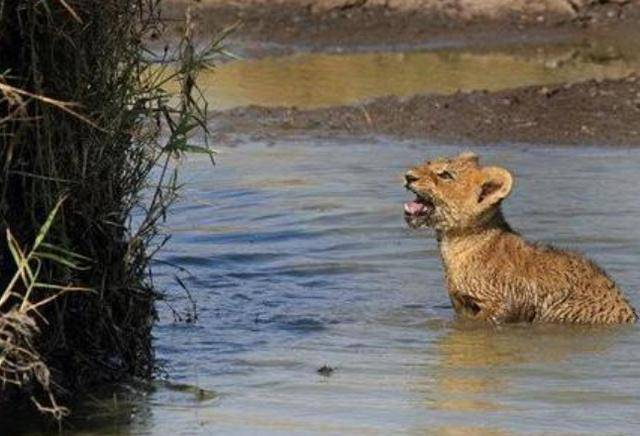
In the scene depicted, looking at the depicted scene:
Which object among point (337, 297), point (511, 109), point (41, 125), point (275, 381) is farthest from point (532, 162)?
point (41, 125)

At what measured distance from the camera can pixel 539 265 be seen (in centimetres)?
1023

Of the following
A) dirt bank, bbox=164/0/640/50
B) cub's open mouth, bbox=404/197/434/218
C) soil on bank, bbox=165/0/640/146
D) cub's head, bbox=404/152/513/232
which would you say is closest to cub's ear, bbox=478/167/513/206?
cub's head, bbox=404/152/513/232

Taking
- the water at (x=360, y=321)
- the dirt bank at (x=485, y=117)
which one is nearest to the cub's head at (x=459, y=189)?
the water at (x=360, y=321)

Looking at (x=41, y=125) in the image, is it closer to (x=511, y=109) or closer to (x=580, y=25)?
(x=511, y=109)

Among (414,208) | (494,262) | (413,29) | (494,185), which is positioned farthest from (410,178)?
(413,29)

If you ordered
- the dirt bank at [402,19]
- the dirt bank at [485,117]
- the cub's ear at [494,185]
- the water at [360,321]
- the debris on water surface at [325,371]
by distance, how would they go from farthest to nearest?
the dirt bank at [402,19]
the dirt bank at [485,117]
the cub's ear at [494,185]
the debris on water surface at [325,371]
the water at [360,321]

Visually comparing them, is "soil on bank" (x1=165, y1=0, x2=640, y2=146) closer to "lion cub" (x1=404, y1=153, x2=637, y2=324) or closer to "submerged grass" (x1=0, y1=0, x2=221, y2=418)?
"lion cub" (x1=404, y1=153, x2=637, y2=324)

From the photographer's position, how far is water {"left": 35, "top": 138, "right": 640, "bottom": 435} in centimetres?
809

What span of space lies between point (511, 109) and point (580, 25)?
701cm

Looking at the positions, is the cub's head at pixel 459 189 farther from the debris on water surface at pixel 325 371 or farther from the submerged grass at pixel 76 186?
the submerged grass at pixel 76 186

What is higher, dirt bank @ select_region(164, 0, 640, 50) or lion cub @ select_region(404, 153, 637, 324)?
dirt bank @ select_region(164, 0, 640, 50)

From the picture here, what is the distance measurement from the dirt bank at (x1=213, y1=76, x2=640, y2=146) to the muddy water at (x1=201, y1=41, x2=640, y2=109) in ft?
2.87

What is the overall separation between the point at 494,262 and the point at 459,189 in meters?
0.44

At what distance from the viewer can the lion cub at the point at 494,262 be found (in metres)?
10.1
